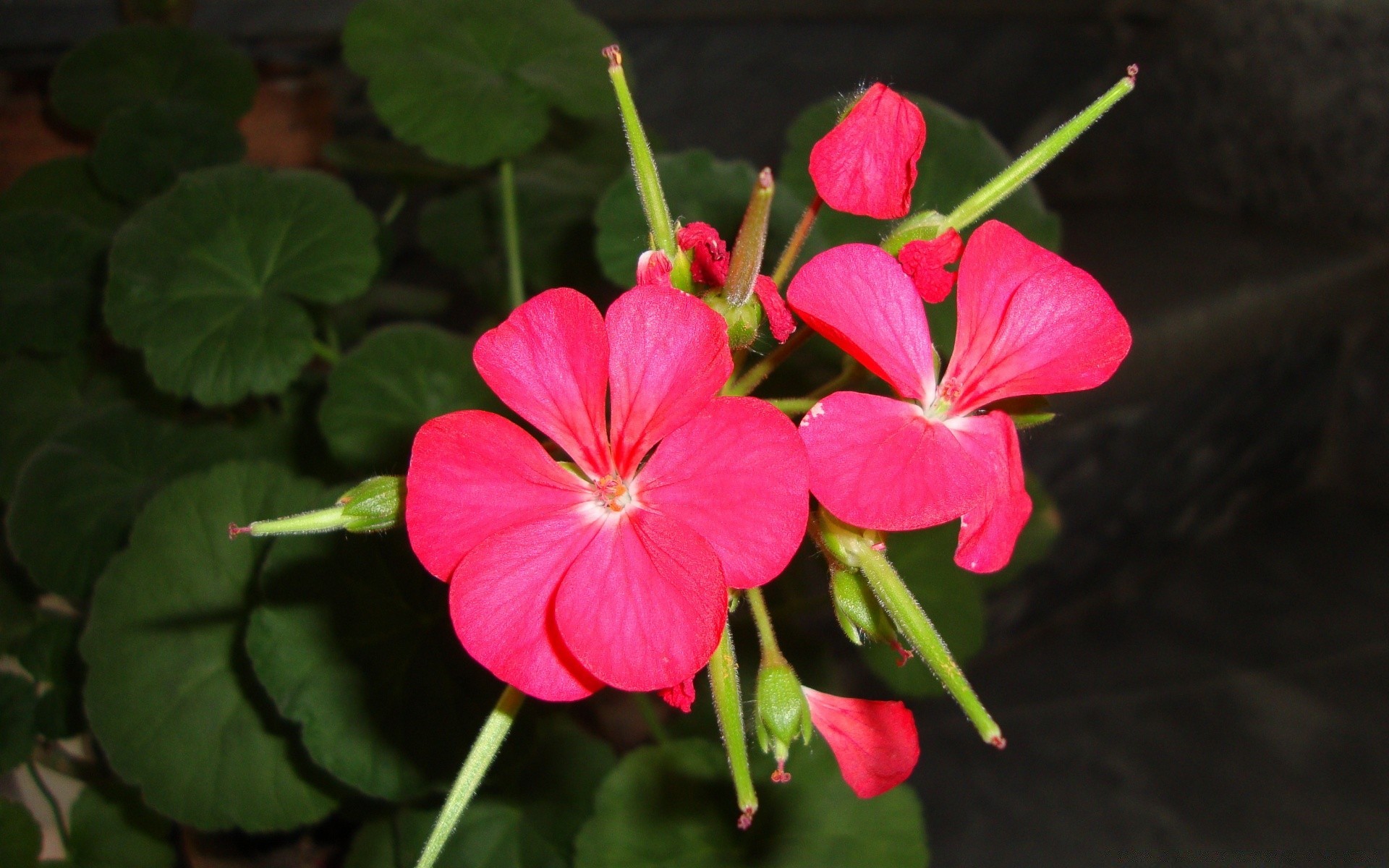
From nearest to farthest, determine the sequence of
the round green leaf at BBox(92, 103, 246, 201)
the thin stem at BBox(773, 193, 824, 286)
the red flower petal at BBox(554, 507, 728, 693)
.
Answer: the red flower petal at BBox(554, 507, 728, 693) → the thin stem at BBox(773, 193, 824, 286) → the round green leaf at BBox(92, 103, 246, 201)

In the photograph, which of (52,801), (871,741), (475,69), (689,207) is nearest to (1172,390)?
(689,207)

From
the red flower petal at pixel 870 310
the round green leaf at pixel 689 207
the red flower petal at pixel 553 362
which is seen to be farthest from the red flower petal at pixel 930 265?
the round green leaf at pixel 689 207

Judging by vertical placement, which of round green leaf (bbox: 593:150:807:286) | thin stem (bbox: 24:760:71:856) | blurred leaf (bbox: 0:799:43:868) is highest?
round green leaf (bbox: 593:150:807:286)

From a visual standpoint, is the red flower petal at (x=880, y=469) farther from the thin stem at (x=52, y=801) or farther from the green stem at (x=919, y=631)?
the thin stem at (x=52, y=801)

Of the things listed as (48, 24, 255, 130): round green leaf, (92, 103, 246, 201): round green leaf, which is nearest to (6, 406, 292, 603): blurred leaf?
(92, 103, 246, 201): round green leaf

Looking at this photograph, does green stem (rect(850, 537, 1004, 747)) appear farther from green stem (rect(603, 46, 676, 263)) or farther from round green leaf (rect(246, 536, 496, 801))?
round green leaf (rect(246, 536, 496, 801))

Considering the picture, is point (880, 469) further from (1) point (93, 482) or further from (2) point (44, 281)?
(2) point (44, 281)
